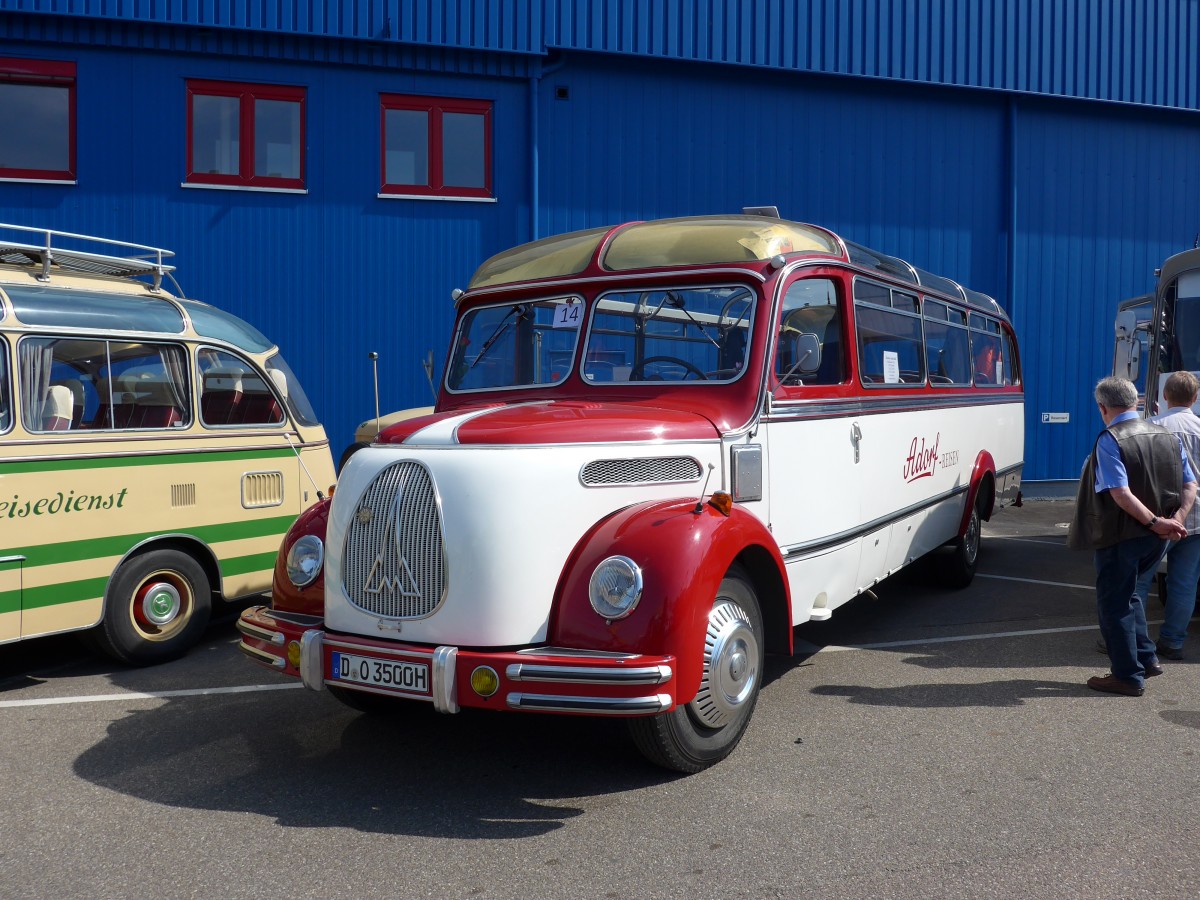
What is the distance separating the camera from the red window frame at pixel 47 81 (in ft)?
37.0

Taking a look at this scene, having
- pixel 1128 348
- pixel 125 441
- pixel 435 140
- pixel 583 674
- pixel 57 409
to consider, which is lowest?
pixel 583 674

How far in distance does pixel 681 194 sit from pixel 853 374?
8.04 m

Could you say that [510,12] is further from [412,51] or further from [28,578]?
[28,578]

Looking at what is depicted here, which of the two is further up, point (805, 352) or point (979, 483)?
point (805, 352)

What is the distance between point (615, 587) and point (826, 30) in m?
11.6

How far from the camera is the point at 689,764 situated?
13.2 feet

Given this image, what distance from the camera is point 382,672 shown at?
379 centimetres

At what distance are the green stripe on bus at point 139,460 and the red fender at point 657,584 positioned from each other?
3213mm

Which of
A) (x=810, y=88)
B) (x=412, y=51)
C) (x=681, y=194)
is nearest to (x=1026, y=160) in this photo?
(x=810, y=88)

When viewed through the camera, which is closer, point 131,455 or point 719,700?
point 719,700

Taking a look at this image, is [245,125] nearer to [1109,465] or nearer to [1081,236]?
[1109,465]

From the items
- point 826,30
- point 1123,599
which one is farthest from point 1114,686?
point 826,30

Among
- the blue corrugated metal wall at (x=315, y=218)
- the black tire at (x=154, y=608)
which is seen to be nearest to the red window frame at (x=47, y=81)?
the blue corrugated metal wall at (x=315, y=218)

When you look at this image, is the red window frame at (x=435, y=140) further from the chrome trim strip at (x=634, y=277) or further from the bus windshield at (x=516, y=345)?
the chrome trim strip at (x=634, y=277)
